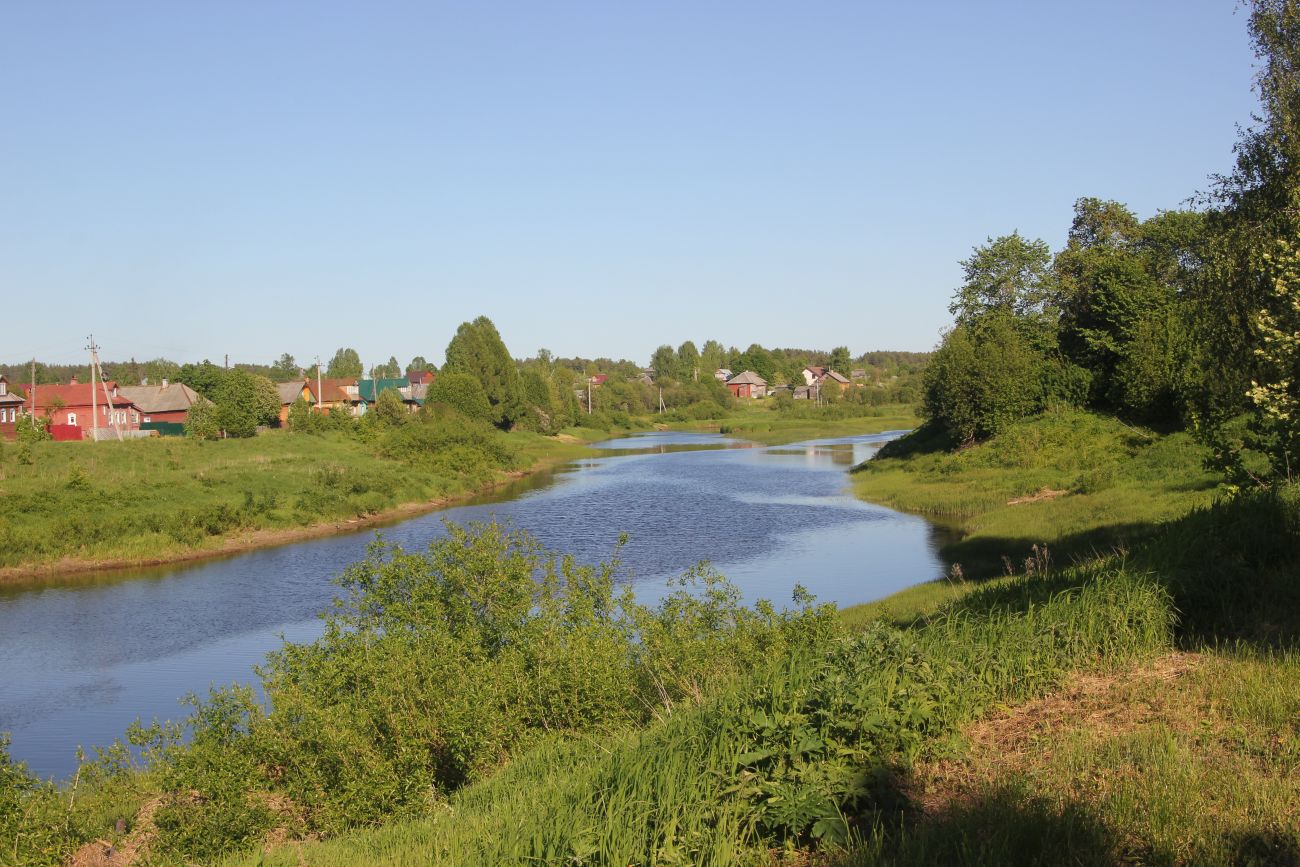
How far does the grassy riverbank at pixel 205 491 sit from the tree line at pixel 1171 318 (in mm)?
30790

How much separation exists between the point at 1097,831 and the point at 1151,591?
4411 millimetres

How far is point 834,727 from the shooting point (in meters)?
6.56

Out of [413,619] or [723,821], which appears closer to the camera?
[723,821]

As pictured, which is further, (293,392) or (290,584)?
(293,392)

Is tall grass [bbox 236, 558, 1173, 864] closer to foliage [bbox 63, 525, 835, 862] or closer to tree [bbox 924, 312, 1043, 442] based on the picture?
foliage [bbox 63, 525, 835, 862]

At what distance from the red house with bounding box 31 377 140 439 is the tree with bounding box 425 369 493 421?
24.9 metres

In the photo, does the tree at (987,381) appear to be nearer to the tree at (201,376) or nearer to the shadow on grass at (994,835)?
the shadow on grass at (994,835)

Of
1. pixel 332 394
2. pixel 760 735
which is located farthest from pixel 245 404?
pixel 760 735

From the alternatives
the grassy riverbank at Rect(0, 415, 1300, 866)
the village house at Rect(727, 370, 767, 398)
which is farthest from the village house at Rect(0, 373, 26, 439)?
the village house at Rect(727, 370, 767, 398)

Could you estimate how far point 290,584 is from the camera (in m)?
33.4

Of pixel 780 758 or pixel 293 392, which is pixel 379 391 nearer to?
pixel 293 392

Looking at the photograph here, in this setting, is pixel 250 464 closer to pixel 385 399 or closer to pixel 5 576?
pixel 5 576

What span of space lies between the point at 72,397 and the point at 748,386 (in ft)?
395

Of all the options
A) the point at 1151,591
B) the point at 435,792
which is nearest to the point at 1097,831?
the point at 1151,591
